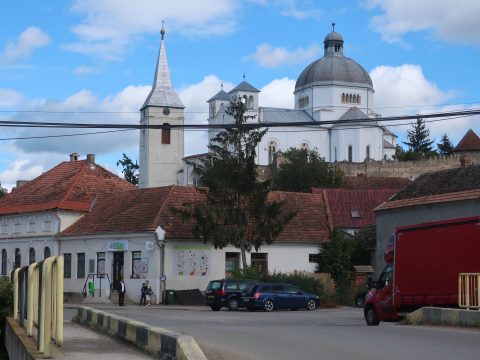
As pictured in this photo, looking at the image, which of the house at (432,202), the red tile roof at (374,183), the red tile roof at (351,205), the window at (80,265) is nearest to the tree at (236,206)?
the house at (432,202)

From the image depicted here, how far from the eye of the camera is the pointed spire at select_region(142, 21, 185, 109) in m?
129

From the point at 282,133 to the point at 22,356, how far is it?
4891 inches

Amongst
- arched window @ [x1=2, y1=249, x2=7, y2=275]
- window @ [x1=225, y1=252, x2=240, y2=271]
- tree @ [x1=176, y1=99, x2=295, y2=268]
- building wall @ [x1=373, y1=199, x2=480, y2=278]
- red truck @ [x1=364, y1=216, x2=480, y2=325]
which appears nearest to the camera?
red truck @ [x1=364, y1=216, x2=480, y2=325]

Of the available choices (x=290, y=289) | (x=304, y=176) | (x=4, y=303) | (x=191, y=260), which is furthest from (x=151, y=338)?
(x=304, y=176)

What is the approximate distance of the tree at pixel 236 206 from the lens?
47.5m

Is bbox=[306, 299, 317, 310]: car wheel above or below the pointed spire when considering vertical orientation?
below

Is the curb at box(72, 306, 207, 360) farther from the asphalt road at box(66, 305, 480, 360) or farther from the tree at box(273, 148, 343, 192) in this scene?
the tree at box(273, 148, 343, 192)

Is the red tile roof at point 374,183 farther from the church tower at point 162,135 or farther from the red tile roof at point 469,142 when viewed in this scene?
the church tower at point 162,135

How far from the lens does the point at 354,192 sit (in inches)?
2458

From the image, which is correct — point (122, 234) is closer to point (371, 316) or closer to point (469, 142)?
point (371, 316)

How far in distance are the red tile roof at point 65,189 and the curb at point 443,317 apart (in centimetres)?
3525

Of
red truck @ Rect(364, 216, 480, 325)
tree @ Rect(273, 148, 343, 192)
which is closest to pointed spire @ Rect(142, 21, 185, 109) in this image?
tree @ Rect(273, 148, 343, 192)

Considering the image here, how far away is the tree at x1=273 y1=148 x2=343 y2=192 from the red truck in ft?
232

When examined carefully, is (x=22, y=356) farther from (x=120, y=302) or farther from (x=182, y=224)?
(x=182, y=224)
